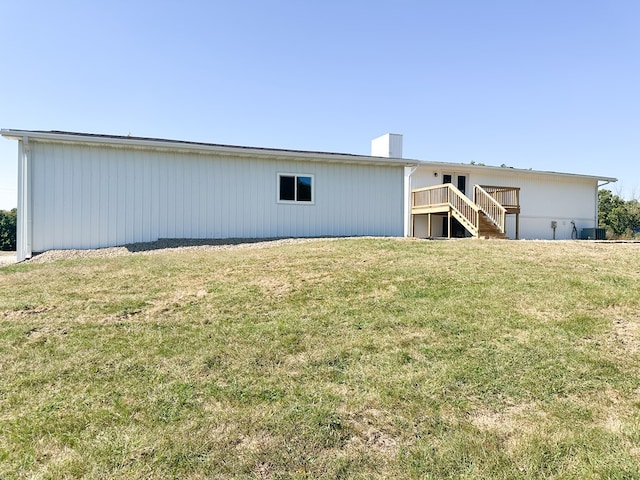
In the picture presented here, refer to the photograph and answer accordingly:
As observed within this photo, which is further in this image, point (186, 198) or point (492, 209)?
point (492, 209)

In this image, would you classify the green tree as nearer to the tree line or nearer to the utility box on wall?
the utility box on wall

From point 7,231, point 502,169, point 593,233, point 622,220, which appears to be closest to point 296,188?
point 502,169

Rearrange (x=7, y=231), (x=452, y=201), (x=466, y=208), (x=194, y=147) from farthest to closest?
(x=7, y=231) < (x=452, y=201) < (x=466, y=208) < (x=194, y=147)

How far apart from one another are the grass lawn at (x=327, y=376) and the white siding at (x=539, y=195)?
12723 millimetres

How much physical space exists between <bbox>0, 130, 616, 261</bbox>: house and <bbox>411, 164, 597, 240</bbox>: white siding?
2906 mm

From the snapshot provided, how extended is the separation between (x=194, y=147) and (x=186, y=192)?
4.13 ft

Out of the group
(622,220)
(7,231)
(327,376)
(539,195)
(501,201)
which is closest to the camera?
(327,376)

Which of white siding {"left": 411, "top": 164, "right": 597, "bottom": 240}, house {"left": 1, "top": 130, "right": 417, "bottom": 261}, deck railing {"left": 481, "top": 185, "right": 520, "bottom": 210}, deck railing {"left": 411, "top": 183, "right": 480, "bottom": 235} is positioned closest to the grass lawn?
house {"left": 1, "top": 130, "right": 417, "bottom": 261}

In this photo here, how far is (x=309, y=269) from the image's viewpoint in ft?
20.8

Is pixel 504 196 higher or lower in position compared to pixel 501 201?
higher

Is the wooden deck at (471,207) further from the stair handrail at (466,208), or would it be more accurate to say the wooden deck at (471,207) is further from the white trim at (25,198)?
the white trim at (25,198)

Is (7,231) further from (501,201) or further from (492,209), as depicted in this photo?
(501,201)

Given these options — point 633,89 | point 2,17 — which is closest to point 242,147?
point 2,17

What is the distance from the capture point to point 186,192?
11.4 metres
